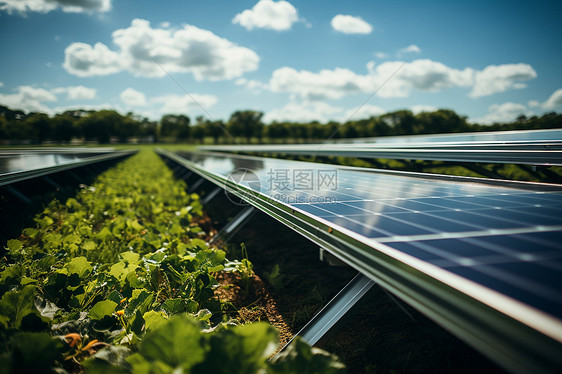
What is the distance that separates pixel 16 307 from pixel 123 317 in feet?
1.79

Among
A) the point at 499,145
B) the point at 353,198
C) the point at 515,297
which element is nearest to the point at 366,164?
the point at 499,145

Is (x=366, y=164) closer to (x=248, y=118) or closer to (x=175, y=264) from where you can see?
(x=175, y=264)

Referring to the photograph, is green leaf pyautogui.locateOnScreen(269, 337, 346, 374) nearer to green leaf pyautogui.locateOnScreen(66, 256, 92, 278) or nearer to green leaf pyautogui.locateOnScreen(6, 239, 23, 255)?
green leaf pyautogui.locateOnScreen(66, 256, 92, 278)

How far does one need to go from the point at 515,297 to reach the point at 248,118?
Result: 126808 millimetres

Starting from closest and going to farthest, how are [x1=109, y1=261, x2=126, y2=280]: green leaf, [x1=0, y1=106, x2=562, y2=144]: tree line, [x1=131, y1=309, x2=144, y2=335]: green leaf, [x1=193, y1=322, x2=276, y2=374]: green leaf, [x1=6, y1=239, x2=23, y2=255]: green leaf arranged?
[x1=193, y1=322, x2=276, y2=374]: green leaf → [x1=131, y1=309, x2=144, y2=335]: green leaf → [x1=109, y1=261, x2=126, y2=280]: green leaf → [x1=6, y1=239, x2=23, y2=255]: green leaf → [x1=0, y1=106, x2=562, y2=144]: tree line

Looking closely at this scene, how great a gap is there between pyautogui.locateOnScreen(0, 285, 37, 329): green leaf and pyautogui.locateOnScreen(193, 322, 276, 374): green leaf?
1.22 metres

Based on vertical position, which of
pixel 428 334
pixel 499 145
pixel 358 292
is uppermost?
pixel 499 145

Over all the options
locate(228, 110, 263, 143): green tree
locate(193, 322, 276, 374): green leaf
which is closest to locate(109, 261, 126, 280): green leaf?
locate(193, 322, 276, 374): green leaf

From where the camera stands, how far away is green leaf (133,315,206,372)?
103 cm

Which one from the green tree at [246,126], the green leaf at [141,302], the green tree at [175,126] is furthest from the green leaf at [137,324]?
the green tree at [175,126]

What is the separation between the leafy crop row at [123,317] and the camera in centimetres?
103

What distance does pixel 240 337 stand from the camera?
102 cm

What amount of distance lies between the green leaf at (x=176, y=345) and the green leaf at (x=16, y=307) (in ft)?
3.37

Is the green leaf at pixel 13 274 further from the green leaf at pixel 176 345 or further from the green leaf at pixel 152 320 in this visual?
the green leaf at pixel 176 345
